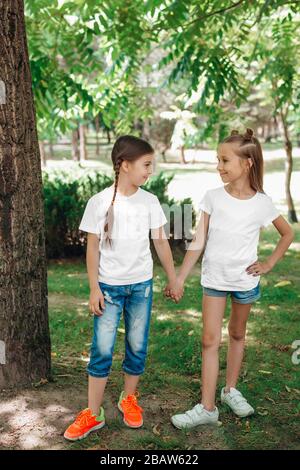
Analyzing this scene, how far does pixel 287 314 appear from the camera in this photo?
5777mm

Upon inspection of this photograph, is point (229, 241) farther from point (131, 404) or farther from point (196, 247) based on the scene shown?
point (131, 404)

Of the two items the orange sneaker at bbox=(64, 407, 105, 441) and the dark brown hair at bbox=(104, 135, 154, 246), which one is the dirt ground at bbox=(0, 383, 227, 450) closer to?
the orange sneaker at bbox=(64, 407, 105, 441)

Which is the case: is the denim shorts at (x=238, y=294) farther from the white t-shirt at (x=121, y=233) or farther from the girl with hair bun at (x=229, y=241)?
the white t-shirt at (x=121, y=233)

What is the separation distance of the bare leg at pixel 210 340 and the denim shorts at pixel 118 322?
369 millimetres

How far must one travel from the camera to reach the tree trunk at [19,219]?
3.21 meters

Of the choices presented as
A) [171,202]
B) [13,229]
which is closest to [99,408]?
[13,229]

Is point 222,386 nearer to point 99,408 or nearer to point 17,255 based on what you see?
point 99,408

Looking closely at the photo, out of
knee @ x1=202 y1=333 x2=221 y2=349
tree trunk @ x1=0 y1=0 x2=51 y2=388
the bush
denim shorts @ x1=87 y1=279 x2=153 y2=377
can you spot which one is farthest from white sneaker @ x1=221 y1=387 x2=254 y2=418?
the bush

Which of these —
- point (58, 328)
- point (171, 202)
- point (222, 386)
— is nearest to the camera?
point (222, 386)

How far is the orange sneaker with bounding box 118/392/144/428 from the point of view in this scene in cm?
322

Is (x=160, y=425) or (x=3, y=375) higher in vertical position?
(x=3, y=375)

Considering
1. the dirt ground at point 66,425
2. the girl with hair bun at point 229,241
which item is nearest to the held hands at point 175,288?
the girl with hair bun at point 229,241

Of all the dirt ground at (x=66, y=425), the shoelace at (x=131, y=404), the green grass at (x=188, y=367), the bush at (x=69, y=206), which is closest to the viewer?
the dirt ground at (x=66, y=425)

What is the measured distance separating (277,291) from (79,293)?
2.43m
